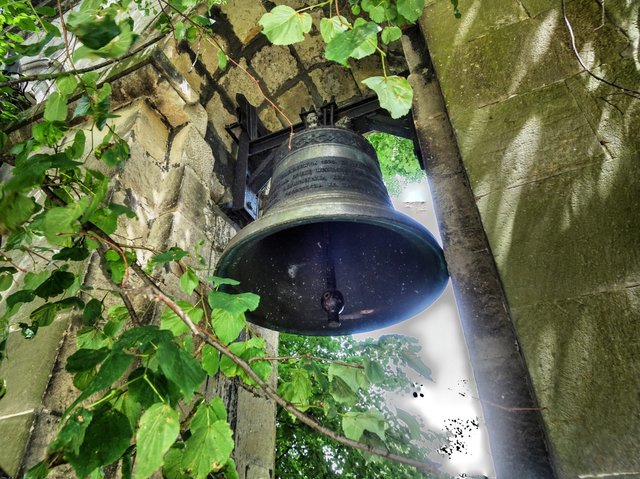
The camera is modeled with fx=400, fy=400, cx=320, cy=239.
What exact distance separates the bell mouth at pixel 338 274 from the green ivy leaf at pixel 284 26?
2.01ft

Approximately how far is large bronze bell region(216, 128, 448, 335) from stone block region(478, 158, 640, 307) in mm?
350

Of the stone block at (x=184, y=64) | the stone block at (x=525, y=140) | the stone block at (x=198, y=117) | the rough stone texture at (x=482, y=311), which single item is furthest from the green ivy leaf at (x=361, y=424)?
the stone block at (x=184, y=64)

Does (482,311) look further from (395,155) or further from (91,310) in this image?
(395,155)

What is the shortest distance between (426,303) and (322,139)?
0.82m

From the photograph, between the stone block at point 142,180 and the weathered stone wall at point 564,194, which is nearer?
the weathered stone wall at point 564,194

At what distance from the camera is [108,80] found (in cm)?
209

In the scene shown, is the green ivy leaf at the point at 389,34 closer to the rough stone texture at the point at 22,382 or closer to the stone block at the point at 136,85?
the rough stone texture at the point at 22,382

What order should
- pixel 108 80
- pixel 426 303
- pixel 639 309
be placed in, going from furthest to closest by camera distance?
pixel 108 80 < pixel 426 303 < pixel 639 309

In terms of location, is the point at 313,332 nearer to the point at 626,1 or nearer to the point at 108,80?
the point at 626,1

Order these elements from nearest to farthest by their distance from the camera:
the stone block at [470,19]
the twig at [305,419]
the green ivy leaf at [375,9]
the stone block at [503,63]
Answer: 1. the twig at [305,419]
2. the green ivy leaf at [375,9]
3. the stone block at [503,63]
4. the stone block at [470,19]

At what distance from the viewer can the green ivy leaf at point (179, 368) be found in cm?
58

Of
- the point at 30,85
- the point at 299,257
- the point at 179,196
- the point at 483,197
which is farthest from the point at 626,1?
the point at 30,85

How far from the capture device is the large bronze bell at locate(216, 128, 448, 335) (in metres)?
1.39

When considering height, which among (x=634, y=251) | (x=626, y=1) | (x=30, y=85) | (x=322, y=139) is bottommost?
(x=634, y=251)
